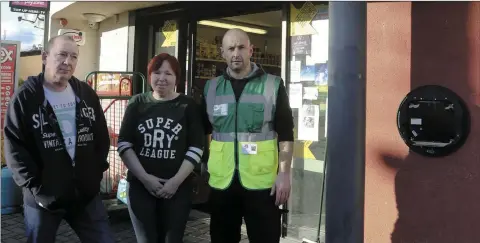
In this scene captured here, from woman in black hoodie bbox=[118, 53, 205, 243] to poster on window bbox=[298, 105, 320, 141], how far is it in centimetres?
204

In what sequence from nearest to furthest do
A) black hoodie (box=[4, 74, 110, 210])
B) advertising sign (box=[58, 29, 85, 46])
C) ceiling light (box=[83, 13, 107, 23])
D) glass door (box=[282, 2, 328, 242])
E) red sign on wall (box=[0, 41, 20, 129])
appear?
1. black hoodie (box=[4, 74, 110, 210])
2. glass door (box=[282, 2, 328, 242])
3. red sign on wall (box=[0, 41, 20, 129])
4. ceiling light (box=[83, 13, 107, 23])
5. advertising sign (box=[58, 29, 85, 46])

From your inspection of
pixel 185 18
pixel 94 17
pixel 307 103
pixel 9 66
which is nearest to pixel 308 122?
pixel 307 103

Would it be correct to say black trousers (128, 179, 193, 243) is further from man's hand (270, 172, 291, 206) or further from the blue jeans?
man's hand (270, 172, 291, 206)

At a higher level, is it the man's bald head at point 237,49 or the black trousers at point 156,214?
the man's bald head at point 237,49

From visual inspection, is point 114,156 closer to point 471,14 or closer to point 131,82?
point 131,82

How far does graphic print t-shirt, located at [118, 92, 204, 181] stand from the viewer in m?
2.76

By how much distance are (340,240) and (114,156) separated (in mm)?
4053

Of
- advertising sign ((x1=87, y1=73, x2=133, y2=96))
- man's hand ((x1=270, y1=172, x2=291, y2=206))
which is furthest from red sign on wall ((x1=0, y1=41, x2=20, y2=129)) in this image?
man's hand ((x1=270, y1=172, x2=291, y2=206))

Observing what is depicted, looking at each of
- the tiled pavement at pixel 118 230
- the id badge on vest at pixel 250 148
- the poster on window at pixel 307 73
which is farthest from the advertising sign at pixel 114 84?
the id badge on vest at pixel 250 148

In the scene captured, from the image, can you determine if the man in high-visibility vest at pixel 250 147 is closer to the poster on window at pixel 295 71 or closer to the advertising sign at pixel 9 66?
the poster on window at pixel 295 71

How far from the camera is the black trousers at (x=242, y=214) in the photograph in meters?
2.68

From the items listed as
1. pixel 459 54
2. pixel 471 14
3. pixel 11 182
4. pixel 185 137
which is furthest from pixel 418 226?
pixel 11 182

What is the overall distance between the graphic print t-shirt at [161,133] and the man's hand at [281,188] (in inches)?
20.4

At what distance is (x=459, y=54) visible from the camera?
2.54 meters
